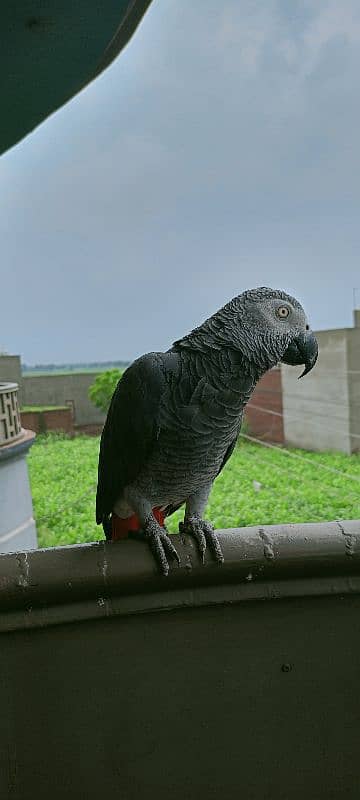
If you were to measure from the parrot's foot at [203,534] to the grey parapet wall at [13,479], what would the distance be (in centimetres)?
155

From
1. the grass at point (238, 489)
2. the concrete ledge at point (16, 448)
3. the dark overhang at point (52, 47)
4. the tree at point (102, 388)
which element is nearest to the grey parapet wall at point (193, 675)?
the dark overhang at point (52, 47)

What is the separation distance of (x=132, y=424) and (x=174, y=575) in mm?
206

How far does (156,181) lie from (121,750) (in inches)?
158

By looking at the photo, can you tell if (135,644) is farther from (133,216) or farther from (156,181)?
(156,181)

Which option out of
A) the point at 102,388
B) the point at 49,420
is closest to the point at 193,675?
the point at 102,388

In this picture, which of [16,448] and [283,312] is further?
[16,448]

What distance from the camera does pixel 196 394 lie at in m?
0.71

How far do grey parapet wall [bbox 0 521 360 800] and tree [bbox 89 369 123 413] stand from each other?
94.4 inches

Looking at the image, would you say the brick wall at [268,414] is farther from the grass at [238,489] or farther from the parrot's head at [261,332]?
the parrot's head at [261,332]

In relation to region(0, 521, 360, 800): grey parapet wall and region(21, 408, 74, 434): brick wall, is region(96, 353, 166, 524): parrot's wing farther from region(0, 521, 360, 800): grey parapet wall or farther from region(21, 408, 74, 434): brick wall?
region(21, 408, 74, 434): brick wall

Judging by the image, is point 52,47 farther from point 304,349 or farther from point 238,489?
point 238,489

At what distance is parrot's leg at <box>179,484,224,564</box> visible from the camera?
0.66 metres

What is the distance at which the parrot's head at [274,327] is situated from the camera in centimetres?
70

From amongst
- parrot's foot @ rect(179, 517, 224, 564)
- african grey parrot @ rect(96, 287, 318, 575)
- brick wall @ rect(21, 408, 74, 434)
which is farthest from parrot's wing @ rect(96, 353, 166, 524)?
brick wall @ rect(21, 408, 74, 434)
